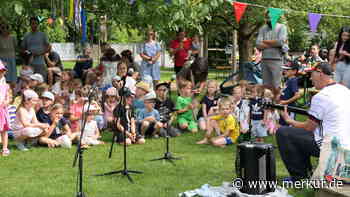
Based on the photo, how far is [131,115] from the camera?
26.6 feet

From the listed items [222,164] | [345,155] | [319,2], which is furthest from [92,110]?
[319,2]

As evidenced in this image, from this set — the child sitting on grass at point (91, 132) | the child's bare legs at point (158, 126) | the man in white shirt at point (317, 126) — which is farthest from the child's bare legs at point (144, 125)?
the man in white shirt at point (317, 126)

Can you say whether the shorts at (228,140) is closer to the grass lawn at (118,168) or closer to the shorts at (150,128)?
the grass lawn at (118,168)

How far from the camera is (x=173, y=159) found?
6.91 m

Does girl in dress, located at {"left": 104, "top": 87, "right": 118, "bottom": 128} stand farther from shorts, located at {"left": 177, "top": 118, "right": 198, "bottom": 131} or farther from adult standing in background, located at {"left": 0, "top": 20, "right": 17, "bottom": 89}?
adult standing in background, located at {"left": 0, "top": 20, "right": 17, "bottom": 89}

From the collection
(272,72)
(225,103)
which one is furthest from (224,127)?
(272,72)

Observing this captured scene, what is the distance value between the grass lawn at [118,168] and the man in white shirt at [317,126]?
0.40 metres

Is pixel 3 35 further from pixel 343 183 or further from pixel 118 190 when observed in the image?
pixel 343 183

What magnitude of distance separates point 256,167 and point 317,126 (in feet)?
2.93

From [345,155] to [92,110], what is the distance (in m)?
4.52

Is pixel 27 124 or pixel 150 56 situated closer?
pixel 27 124

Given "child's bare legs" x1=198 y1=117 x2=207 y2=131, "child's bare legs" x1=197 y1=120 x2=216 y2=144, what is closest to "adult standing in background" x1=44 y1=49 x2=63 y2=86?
"child's bare legs" x1=198 y1=117 x2=207 y2=131

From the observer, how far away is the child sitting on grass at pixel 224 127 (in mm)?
7910

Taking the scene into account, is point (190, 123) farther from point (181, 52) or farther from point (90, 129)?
point (181, 52)
